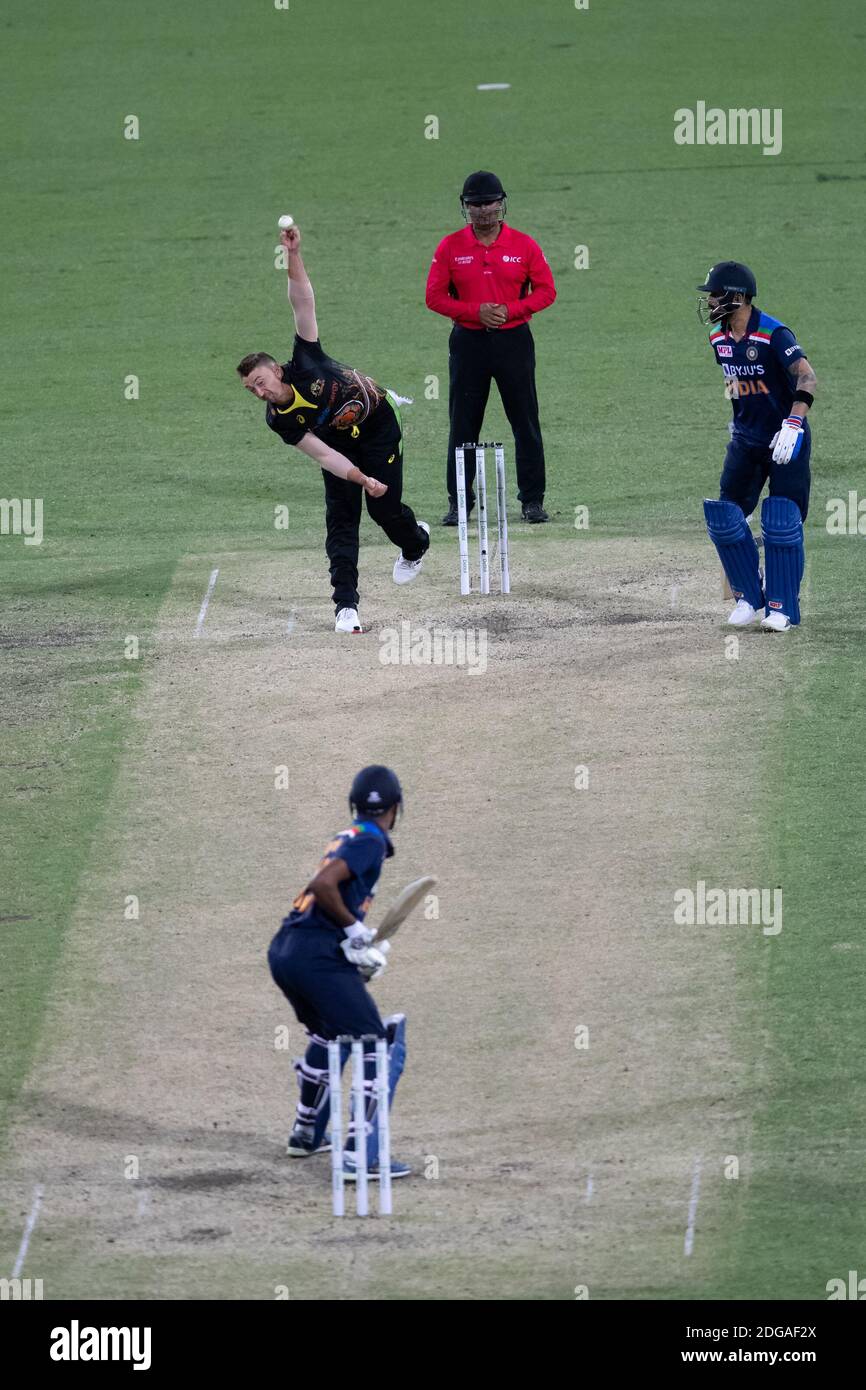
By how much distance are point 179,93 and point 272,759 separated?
18.4 metres

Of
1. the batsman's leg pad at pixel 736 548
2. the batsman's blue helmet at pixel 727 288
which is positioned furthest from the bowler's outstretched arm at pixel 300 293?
the batsman's leg pad at pixel 736 548

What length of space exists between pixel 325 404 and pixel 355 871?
5215mm

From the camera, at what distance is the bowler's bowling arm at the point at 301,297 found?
1322 centimetres

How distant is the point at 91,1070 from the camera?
9.96 meters

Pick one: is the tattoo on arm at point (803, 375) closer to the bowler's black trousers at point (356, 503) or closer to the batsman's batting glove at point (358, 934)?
the bowler's black trousers at point (356, 503)

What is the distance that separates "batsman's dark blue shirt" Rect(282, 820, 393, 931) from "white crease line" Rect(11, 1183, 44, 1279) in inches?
58.8

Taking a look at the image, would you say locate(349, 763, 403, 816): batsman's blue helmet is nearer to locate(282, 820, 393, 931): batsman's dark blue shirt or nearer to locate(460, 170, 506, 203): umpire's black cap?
locate(282, 820, 393, 931): batsman's dark blue shirt

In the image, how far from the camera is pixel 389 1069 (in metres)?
9.10

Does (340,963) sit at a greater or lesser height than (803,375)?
lesser

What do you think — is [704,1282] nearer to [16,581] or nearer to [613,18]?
[16,581]

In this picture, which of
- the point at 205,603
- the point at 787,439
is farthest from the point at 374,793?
the point at 205,603

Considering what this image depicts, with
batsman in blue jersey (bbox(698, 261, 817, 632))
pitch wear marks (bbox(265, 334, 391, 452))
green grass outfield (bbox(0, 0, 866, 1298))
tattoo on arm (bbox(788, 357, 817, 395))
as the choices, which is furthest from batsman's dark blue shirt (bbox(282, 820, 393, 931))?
tattoo on arm (bbox(788, 357, 817, 395))

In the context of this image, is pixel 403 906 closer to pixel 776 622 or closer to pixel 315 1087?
pixel 315 1087

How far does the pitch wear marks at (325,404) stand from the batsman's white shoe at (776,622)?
2758mm
